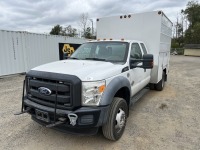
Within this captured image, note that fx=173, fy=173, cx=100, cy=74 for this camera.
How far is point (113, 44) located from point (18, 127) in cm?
289

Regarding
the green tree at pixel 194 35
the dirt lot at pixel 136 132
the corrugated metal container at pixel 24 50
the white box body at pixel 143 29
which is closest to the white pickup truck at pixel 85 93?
the dirt lot at pixel 136 132

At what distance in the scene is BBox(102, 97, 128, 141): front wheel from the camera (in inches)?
119

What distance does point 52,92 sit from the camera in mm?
2832

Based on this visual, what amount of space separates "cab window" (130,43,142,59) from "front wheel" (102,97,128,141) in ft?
4.29

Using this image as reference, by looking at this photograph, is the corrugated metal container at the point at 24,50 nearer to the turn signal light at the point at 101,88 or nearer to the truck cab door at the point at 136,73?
the truck cab door at the point at 136,73

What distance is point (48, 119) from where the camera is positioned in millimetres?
2869

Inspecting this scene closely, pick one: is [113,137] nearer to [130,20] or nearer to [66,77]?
[66,77]

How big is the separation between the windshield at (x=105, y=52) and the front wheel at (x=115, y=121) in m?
1.06

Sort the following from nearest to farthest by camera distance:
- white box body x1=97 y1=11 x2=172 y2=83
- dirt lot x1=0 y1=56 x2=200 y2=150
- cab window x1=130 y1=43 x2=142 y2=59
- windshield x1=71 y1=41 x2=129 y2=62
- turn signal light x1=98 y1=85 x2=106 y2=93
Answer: turn signal light x1=98 y1=85 x2=106 y2=93 → dirt lot x1=0 y1=56 x2=200 y2=150 → windshield x1=71 y1=41 x2=129 y2=62 → cab window x1=130 y1=43 x2=142 y2=59 → white box body x1=97 y1=11 x2=172 y2=83

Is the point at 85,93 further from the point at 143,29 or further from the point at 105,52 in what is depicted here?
the point at 143,29

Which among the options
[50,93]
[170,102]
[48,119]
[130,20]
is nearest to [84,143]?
[48,119]

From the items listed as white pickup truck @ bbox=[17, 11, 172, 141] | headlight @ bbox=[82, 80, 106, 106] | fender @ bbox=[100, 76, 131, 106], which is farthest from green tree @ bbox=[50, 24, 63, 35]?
headlight @ bbox=[82, 80, 106, 106]

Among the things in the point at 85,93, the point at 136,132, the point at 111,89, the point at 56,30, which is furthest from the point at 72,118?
the point at 56,30

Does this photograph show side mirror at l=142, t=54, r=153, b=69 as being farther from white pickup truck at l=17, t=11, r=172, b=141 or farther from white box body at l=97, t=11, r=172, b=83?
white box body at l=97, t=11, r=172, b=83
